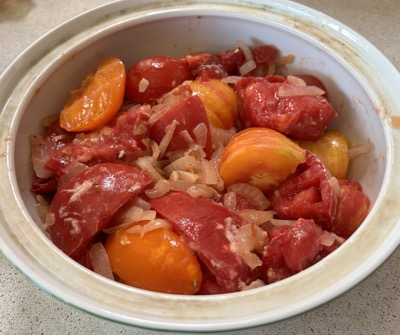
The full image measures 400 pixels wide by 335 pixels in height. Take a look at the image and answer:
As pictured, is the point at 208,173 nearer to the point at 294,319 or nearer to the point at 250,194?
the point at 250,194

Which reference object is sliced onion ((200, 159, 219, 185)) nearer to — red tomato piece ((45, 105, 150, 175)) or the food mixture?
the food mixture

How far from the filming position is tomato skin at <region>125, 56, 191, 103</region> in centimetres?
135

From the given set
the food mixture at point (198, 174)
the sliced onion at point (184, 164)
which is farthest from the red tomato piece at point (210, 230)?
the sliced onion at point (184, 164)

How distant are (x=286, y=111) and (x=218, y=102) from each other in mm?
194

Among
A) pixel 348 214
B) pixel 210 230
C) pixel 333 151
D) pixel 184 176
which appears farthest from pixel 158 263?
pixel 333 151

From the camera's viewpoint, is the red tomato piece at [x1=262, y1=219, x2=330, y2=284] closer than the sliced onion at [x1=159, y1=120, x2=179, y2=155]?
Yes

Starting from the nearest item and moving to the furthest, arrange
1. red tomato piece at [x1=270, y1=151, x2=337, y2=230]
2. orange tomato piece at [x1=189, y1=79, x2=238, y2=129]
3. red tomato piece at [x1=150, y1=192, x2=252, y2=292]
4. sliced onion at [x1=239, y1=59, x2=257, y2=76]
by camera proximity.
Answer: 1. red tomato piece at [x1=150, y1=192, x2=252, y2=292]
2. red tomato piece at [x1=270, y1=151, x2=337, y2=230]
3. orange tomato piece at [x1=189, y1=79, x2=238, y2=129]
4. sliced onion at [x1=239, y1=59, x2=257, y2=76]

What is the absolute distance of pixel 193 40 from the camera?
4.84 ft

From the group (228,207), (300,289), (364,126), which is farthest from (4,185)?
(364,126)

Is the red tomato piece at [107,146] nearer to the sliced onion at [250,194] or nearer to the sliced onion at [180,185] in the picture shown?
the sliced onion at [180,185]

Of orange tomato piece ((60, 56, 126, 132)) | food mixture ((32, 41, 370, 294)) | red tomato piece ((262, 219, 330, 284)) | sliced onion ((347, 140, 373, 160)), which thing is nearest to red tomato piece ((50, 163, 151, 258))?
food mixture ((32, 41, 370, 294))

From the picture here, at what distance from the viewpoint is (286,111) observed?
48.2 inches

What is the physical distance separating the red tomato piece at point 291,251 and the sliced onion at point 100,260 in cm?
34

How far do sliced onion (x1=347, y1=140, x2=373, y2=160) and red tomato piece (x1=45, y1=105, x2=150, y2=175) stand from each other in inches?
22.2
